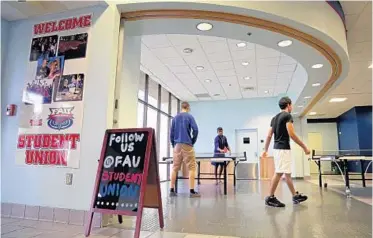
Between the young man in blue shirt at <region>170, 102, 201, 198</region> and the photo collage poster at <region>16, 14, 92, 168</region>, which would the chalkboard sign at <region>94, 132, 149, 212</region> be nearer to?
the photo collage poster at <region>16, 14, 92, 168</region>

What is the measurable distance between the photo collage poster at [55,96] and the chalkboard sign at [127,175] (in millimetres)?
553

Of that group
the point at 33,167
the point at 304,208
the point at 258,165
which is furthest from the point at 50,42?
the point at 258,165

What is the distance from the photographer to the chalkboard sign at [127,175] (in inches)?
78.2

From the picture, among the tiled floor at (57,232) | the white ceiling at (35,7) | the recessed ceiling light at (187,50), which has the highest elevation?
the recessed ceiling light at (187,50)

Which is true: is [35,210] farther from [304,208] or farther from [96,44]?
[304,208]

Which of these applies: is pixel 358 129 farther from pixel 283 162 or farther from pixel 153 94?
pixel 283 162

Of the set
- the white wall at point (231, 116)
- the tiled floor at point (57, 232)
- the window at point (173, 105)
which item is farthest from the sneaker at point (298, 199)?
the window at point (173, 105)

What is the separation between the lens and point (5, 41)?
9.87 ft

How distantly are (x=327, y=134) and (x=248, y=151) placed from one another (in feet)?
20.4

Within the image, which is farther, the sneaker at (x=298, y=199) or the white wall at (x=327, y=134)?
the white wall at (x=327, y=134)

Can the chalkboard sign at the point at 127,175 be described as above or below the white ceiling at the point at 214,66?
below

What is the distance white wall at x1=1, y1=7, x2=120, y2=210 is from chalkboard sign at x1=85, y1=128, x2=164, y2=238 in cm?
36

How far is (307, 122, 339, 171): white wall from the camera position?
1333 cm

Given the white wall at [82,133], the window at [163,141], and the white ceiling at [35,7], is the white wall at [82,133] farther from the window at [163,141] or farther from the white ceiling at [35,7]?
A: the window at [163,141]
